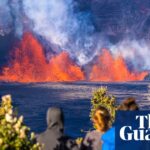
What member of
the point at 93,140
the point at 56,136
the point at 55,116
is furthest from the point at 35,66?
the point at 55,116

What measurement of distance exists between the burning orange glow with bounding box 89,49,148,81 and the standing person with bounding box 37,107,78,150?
427 inches

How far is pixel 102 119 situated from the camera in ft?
10.4

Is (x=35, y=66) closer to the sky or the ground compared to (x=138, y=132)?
closer to the sky

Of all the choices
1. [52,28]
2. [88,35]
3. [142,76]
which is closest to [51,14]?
[52,28]

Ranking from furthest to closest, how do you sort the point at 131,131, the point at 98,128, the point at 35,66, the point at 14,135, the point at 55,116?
the point at 35,66
the point at 131,131
the point at 98,128
the point at 55,116
the point at 14,135

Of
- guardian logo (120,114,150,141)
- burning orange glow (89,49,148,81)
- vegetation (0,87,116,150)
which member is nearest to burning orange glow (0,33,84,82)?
burning orange glow (89,49,148,81)

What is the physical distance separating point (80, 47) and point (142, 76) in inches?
84.6

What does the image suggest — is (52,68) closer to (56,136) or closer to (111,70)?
(111,70)

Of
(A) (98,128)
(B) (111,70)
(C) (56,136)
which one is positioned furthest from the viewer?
(B) (111,70)

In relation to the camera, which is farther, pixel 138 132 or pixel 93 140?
pixel 138 132

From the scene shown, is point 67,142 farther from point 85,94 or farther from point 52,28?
point 52,28

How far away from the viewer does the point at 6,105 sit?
8.82 ft

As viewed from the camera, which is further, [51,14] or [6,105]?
[51,14]

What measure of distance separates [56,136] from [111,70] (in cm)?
1139
